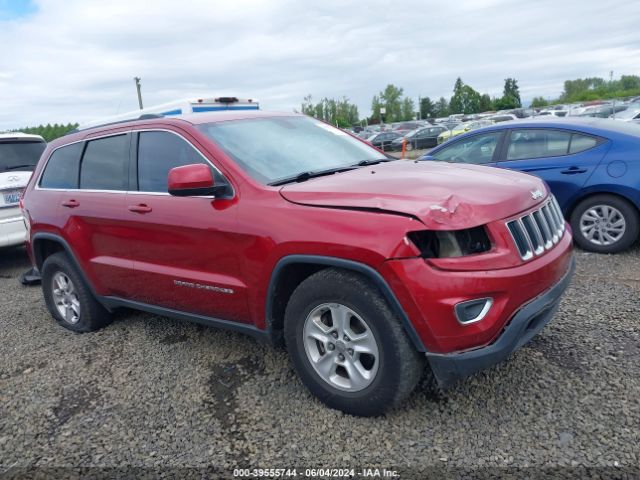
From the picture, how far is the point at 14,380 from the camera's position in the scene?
12.7 feet

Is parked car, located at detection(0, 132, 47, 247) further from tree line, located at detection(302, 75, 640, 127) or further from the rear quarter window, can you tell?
tree line, located at detection(302, 75, 640, 127)

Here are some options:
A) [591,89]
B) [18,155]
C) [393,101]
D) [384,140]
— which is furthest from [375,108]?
[18,155]

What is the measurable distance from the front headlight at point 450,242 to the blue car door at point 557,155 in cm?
366

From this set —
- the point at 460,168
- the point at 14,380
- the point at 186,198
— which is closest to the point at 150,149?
the point at 186,198

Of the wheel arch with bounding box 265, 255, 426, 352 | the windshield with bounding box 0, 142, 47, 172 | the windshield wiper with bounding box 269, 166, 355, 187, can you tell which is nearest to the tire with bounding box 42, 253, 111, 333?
the wheel arch with bounding box 265, 255, 426, 352

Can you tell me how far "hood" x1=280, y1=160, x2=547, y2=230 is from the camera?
261cm

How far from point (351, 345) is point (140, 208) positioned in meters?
1.84

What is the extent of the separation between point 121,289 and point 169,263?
0.74 m

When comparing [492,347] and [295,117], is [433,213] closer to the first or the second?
[492,347]

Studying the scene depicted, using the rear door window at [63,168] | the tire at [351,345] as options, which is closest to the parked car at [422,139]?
the rear door window at [63,168]

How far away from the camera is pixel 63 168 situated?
15.4 feet

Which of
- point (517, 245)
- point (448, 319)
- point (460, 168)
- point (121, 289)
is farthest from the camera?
point (121, 289)

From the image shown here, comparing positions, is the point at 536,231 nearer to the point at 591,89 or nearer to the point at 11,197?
the point at 11,197

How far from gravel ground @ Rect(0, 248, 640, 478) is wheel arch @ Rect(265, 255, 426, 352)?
19.6 inches
